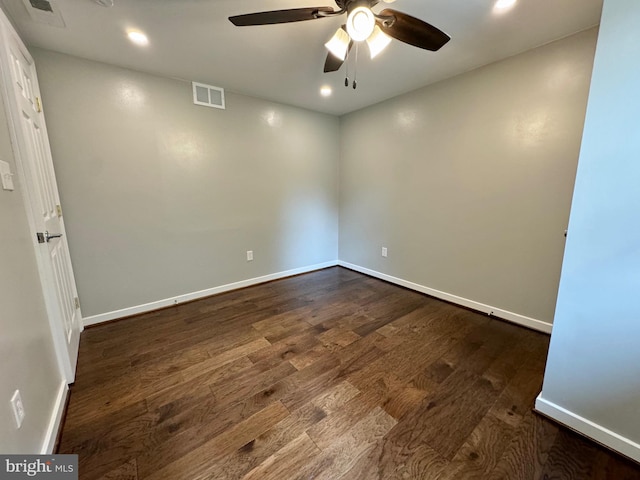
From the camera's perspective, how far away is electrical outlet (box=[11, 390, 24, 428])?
0.97 metres

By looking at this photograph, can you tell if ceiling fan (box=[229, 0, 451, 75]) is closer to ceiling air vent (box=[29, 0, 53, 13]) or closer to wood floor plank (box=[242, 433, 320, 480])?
ceiling air vent (box=[29, 0, 53, 13])

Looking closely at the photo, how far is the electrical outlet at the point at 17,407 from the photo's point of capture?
972 millimetres

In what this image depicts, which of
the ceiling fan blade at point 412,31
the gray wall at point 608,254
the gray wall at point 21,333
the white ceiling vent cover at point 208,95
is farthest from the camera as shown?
the white ceiling vent cover at point 208,95

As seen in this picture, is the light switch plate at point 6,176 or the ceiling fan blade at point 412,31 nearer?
the light switch plate at point 6,176

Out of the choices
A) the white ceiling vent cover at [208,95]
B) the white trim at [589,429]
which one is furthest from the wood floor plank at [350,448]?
the white ceiling vent cover at [208,95]

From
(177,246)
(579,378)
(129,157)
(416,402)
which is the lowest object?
(416,402)

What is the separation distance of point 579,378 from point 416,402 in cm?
83

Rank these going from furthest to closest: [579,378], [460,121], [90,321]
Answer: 1. [460,121]
2. [90,321]
3. [579,378]

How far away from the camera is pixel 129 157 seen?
7.84 feet

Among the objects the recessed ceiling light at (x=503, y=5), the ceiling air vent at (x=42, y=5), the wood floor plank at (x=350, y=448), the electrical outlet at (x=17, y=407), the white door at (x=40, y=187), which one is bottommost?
the wood floor plank at (x=350, y=448)

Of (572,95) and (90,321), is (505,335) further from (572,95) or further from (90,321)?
(90,321)

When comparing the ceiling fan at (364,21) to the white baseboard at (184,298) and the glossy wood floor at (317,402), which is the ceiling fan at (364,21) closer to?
the glossy wood floor at (317,402)

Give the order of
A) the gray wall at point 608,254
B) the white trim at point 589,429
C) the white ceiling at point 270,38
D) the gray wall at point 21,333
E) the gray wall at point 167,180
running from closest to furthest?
the gray wall at point 21,333 → the gray wall at point 608,254 → the white trim at point 589,429 → the white ceiling at point 270,38 → the gray wall at point 167,180

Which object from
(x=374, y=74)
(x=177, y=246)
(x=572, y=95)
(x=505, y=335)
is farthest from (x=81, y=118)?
(x=505, y=335)
